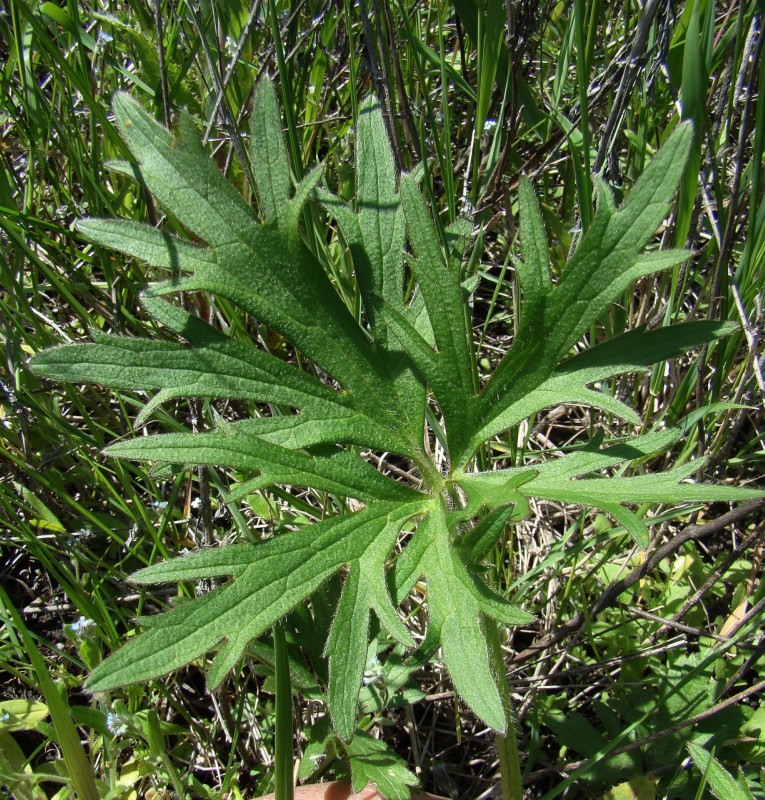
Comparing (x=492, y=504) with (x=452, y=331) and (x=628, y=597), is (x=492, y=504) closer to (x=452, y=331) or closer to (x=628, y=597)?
(x=452, y=331)

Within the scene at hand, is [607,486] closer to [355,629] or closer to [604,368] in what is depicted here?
[604,368]

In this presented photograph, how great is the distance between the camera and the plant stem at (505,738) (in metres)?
1.73

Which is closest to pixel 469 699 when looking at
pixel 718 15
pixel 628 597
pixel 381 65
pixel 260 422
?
pixel 260 422

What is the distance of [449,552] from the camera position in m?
1.66

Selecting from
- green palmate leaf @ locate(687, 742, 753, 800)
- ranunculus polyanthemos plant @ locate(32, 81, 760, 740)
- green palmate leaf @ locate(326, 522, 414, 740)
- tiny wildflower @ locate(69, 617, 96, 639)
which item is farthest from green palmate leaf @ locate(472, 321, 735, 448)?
tiny wildflower @ locate(69, 617, 96, 639)

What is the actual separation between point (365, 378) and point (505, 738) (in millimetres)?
889

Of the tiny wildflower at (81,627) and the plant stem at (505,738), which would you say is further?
the tiny wildflower at (81,627)

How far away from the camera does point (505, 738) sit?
1768mm

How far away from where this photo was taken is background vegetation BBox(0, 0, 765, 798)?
2.10 meters

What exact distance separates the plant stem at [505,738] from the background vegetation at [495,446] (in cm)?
30

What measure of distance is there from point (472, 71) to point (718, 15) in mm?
944

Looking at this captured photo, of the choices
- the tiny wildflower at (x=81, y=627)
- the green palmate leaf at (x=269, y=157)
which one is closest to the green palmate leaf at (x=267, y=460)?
the green palmate leaf at (x=269, y=157)

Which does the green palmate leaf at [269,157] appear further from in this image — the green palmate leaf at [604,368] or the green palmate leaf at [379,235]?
the green palmate leaf at [604,368]

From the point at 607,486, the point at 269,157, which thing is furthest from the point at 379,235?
the point at 607,486
